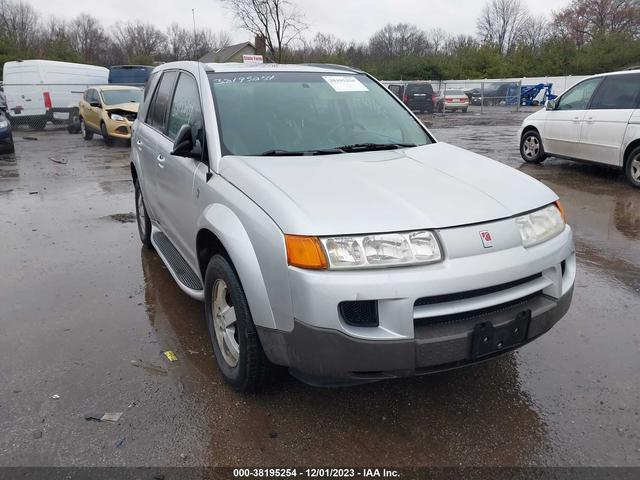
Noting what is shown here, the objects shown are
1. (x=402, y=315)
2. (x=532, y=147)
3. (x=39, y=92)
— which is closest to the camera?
(x=402, y=315)

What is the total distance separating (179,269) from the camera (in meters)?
3.90

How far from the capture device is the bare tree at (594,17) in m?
57.7

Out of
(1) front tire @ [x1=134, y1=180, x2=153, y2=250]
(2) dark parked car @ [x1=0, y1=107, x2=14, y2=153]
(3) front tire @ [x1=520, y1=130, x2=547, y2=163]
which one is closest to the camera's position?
(1) front tire @ [x1=134, y1=180, x2=153, y2=250]

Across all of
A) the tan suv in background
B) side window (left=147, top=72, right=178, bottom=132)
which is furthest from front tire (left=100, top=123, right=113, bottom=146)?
side window (left=147, top=72, right=178, bottom=132)

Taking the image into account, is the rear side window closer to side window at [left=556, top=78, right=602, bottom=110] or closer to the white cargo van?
the white cargo van

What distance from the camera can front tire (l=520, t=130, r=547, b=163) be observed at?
10.5 m

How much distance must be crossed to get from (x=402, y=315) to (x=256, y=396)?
3.66ft

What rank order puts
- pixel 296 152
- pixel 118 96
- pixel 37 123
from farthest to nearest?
pixel 37 123 < pixel 118 96 < pixel 296 152

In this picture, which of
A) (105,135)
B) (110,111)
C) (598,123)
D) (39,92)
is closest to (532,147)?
(598,123)

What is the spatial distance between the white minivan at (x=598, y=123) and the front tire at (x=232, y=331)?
7593 mm

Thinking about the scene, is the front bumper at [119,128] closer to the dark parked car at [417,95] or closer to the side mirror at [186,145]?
the side mirror at [186,145]

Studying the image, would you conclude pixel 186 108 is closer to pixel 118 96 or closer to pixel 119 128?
pixel 119 128

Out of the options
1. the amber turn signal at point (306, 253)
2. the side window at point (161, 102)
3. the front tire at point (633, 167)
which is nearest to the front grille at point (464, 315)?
the amber turn signal at point (306, 253)

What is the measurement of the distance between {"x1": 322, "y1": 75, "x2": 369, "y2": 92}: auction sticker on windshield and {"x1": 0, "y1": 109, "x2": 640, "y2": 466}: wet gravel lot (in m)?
2.05
